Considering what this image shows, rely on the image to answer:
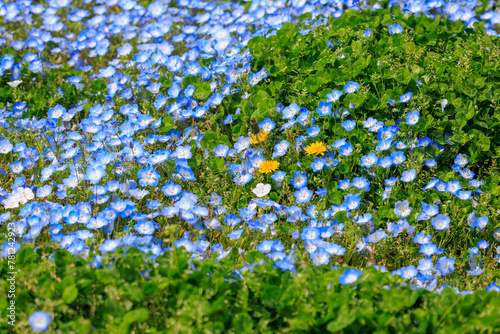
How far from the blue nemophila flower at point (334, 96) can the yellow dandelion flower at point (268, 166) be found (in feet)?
2.19

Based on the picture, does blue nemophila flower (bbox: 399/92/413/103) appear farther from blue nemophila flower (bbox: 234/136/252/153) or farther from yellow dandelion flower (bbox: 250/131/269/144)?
blue nemophila flower (bbox: 234/136/252/153)

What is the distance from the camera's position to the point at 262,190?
340cm

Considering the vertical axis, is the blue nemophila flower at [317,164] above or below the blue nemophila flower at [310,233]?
above

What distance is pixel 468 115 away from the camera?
3.56 metres

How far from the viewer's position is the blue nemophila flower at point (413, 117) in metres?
3.56

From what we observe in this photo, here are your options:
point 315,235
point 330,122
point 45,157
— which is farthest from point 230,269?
point 45,157

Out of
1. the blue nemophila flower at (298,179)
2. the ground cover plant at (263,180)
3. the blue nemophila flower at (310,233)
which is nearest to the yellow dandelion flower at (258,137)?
the ground cover plant at (263,180)

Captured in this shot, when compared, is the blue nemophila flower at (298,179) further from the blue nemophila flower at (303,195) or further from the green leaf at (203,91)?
the green leaf at (203,91)

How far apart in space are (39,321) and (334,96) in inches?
97.3

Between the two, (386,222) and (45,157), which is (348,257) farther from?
(45,157)

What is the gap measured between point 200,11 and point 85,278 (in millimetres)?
4299

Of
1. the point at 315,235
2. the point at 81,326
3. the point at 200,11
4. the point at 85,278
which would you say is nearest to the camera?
the point at 81,326

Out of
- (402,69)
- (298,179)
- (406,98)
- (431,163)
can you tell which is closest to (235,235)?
(298,179)

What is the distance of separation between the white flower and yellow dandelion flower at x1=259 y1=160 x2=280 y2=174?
0.10 meters
